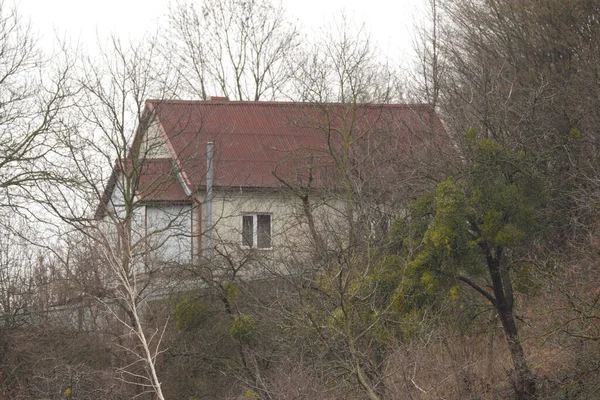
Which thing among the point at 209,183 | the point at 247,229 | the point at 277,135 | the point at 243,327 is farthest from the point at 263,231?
the point at 277,135

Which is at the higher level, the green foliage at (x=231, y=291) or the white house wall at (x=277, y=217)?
the white house wall at (x=277, y=217)

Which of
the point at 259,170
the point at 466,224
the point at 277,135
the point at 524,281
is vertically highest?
the point at 277,135

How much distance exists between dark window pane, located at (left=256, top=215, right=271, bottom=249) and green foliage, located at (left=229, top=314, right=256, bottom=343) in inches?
165

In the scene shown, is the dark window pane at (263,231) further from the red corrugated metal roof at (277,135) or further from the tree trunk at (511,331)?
the tree trunk at (511,331)

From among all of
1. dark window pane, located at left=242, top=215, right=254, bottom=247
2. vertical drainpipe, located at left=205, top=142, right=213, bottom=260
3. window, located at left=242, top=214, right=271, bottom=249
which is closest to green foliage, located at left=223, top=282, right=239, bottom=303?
window, located at left=242, top=214, right=271, bottom=249

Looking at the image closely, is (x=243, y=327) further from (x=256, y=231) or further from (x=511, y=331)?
(x=511, y=331)

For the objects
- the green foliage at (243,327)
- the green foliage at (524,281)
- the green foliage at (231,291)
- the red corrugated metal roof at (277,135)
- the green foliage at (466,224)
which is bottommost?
the green foliage at (243,327)

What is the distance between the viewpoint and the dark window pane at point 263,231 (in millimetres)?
29188

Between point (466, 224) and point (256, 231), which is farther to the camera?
point (256, 231)

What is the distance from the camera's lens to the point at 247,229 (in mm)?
32031

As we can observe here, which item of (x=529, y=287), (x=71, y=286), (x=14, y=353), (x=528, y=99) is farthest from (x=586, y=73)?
(x=14, y=353)

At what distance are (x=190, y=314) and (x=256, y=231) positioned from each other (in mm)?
4573

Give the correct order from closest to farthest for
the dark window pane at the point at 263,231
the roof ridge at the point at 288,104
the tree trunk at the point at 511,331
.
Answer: the tree trunk at the point at 511,331
the dark window pane at the point at 263,231
the roof ridge at the point at 288,104

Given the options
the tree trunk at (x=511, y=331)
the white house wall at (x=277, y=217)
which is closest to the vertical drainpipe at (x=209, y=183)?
the white house wall at (x=277, y=217)
